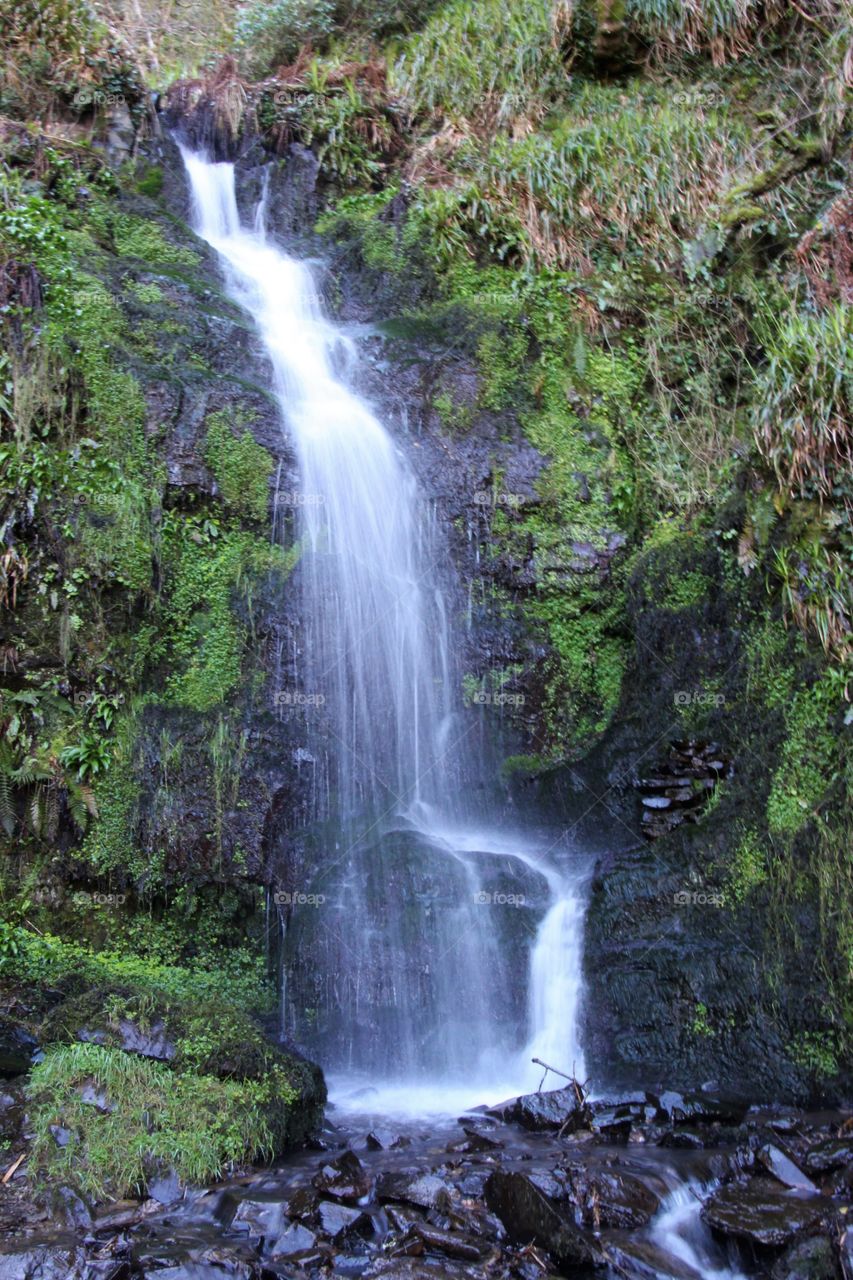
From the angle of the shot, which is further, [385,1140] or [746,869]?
[746,869]

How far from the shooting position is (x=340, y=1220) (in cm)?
442

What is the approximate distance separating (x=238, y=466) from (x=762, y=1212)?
633 cm

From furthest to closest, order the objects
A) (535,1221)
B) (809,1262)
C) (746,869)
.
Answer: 1. (746,869)
2. (535,1221)
3. (809,1262)

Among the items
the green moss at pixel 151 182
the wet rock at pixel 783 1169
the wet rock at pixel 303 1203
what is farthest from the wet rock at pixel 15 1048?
the green moss at pixel 151 182

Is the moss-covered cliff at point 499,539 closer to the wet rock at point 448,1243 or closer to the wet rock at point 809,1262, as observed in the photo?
the wet rock at point 448,1243

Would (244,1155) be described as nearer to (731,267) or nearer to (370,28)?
(731,267)

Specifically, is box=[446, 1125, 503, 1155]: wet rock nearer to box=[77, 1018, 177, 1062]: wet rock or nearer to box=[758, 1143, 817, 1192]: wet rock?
box=[758, 1143, 817, 1192]: wet rock

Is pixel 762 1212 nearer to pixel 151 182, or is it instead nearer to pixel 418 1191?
pixel 418 1191

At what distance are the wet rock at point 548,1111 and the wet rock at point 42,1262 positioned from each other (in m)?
2.51

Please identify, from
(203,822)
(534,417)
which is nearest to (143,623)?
(203,822)

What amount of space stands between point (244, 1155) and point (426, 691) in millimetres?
3677

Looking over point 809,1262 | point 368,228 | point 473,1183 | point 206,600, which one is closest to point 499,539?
point 206,600

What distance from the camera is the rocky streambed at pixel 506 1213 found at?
411 cm

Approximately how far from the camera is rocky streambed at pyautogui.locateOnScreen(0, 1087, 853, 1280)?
162 inches
